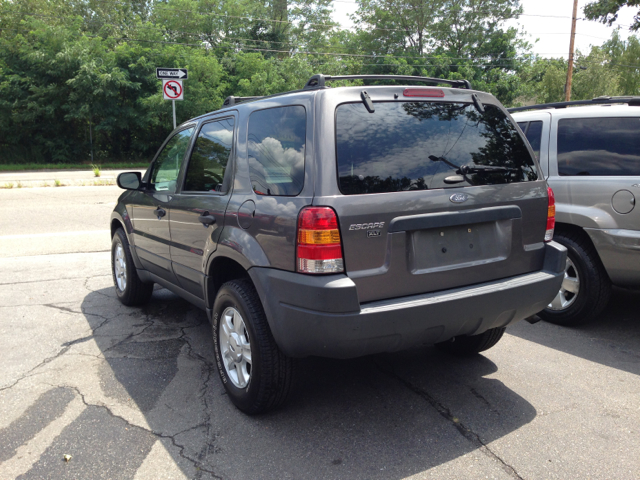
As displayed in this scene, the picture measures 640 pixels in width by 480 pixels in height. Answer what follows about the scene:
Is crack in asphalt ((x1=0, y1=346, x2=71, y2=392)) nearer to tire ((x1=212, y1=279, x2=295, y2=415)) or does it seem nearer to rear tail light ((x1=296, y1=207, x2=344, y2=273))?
tire ((x1=212, y1=279, x2=295, y2=415))

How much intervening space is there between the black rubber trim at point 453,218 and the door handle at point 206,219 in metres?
1.30

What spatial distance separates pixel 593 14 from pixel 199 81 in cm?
2098

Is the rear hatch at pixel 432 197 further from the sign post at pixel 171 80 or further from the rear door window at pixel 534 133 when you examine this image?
the sign post at pixel 171 80

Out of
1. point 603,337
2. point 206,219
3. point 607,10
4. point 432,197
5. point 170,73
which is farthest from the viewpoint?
point 607,10

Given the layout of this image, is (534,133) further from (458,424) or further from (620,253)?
(458,424)

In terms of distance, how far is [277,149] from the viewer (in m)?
2.99

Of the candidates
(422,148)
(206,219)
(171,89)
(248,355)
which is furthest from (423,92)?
(171,89)

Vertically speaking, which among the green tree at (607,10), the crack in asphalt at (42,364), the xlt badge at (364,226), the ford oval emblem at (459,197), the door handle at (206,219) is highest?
the green tree at (607,10)

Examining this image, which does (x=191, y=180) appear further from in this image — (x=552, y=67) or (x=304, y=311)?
(x=552, y=67)

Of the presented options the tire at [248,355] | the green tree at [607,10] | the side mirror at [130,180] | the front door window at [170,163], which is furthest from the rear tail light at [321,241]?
the green tree at [607,10]

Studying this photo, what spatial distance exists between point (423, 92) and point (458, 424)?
196 centimetres

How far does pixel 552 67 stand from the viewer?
135 ft

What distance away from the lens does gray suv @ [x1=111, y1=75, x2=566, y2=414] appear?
8.64ft

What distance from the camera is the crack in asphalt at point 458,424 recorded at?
2.59 metres
